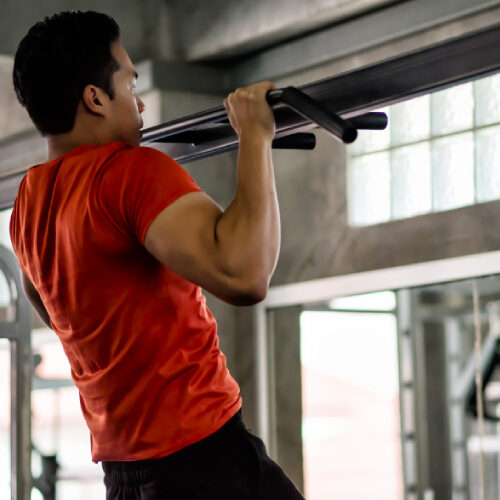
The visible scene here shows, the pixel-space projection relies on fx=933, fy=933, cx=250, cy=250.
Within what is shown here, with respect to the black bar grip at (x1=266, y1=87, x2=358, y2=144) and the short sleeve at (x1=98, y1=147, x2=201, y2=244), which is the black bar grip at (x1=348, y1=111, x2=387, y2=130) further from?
the short sleeve at (x1=98, y1=147, x2=201, y2=244)

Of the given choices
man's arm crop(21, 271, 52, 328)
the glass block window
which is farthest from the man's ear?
the glass block window

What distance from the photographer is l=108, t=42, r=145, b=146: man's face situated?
1.26 metres

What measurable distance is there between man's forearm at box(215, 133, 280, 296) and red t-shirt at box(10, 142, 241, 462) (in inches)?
2.8

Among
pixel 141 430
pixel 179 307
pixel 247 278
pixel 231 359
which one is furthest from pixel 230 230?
pixel 231 359

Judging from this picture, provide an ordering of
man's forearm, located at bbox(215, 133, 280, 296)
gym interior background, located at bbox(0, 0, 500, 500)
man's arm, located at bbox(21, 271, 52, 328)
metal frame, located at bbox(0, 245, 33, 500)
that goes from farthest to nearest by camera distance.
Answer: gym interior background, located at bbox(0, 0, 500, 500)
metal frame, located at bbox(0, 245, 33, 500)
man's arm, located at bbox(21, 271, 52, 328)
man's forearm, located at bbox(215, 133, 280, 296)

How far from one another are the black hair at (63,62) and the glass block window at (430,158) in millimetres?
2529

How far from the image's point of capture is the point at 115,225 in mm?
1133

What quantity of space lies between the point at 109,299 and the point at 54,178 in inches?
7.4

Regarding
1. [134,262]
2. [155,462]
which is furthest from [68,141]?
[155,462]

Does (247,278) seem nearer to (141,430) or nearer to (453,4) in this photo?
(141,430)

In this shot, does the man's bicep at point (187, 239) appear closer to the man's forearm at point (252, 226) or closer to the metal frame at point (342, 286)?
the man's forearm at point (252, 226)

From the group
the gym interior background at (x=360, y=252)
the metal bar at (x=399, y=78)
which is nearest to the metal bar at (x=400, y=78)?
the metal bar at (x=399, y=78)

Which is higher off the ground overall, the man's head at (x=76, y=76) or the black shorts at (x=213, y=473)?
the man's head at (x=76, y=76)

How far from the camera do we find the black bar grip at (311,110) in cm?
108
